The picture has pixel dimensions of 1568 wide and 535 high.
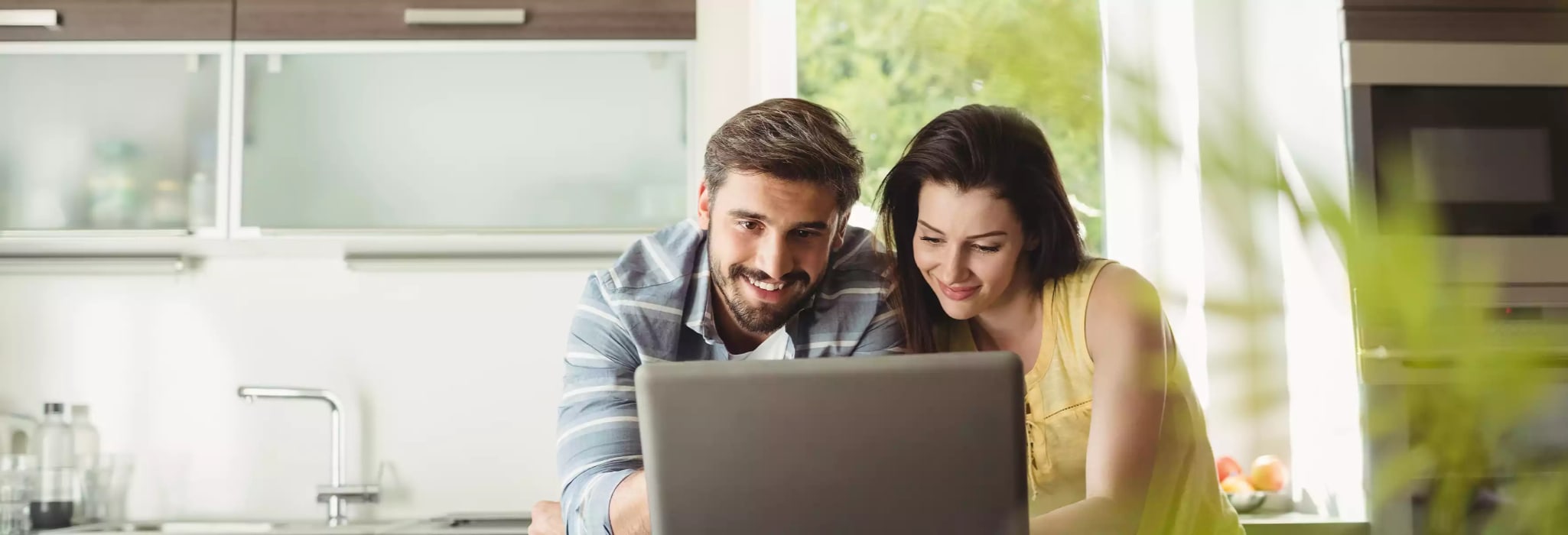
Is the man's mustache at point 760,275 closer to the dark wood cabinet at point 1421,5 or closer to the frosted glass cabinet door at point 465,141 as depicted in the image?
the frosted glass cabinet door at point 465,141

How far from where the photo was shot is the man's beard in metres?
1.47

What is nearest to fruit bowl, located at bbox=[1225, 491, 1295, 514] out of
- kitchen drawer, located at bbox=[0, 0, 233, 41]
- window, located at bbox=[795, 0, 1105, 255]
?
window, located at bbox=[795, 0, 1105, 255]

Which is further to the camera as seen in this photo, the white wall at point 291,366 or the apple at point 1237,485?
the white wall at point 291,366

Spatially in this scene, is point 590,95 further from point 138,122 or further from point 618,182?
point 138,122

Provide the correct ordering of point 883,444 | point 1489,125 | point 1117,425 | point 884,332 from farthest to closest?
point 1489,125 < point 884,332 < point 1117,425 < point 883,444

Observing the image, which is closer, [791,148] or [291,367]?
→ [791,148]

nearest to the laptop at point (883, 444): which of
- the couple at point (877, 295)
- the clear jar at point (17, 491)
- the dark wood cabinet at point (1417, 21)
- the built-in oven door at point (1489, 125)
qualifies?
the couple at point (877, 295)

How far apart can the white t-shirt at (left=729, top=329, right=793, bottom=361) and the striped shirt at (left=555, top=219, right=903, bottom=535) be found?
0.03 ft

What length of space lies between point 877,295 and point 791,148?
0.73ft

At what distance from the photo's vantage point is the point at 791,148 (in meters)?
1.45

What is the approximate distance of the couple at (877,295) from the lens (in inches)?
53.6

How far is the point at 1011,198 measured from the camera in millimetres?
1380

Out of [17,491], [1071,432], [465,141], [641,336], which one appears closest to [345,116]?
[465,141]

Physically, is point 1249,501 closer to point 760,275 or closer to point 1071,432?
point 1071,432
